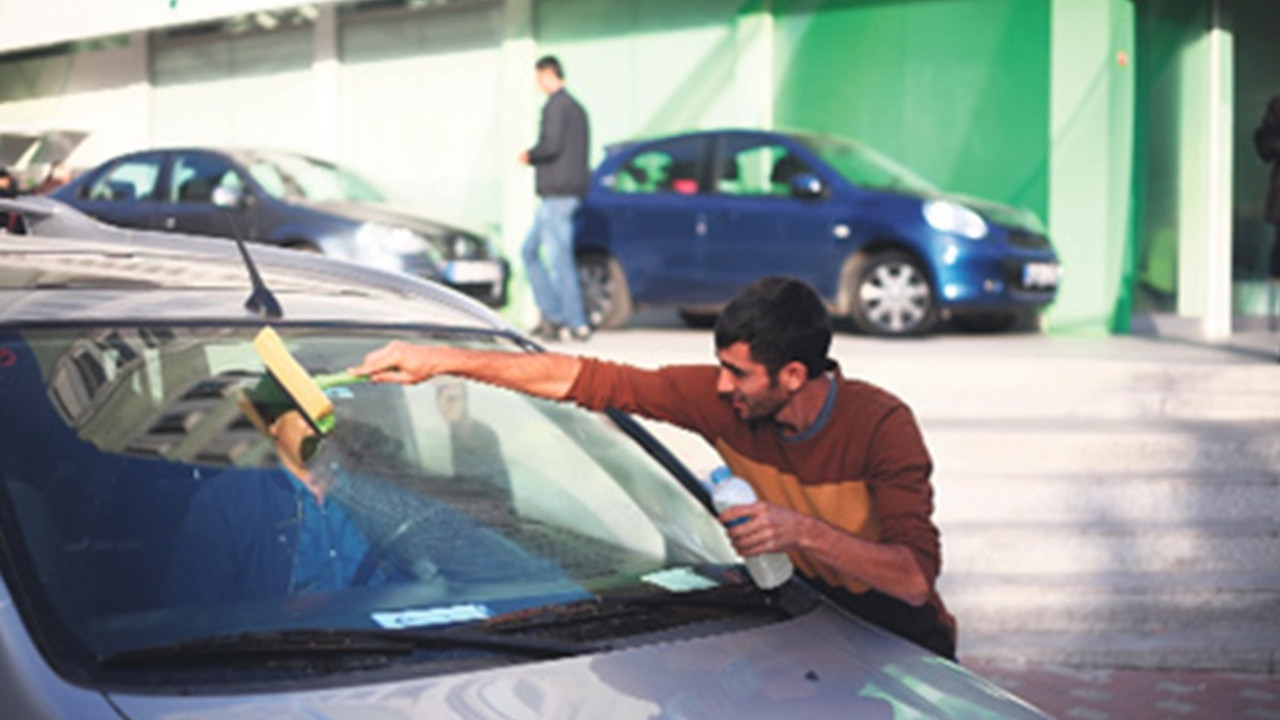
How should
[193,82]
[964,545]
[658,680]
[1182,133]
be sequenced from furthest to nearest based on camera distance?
[193,82], [1182,133], [964,545], [658,680]

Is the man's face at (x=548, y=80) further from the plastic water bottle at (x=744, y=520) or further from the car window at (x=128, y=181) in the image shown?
the plastic water bottle at (x=744, y=520)

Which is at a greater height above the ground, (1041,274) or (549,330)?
(1041,274)

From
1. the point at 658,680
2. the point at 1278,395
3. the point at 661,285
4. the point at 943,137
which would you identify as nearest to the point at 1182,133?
the point at 943,137

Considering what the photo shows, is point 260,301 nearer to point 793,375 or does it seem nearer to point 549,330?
point 793,375

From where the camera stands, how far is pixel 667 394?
364 centimetres

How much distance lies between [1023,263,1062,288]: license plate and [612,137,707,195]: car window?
2.66 m

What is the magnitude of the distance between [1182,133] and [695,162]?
442 cm

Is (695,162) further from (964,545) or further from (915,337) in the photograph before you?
(964,545)

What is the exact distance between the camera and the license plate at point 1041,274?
13.2m

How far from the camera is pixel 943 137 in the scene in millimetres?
15773

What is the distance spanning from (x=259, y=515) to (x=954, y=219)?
34.5 ft

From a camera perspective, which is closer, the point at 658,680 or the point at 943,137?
the point at 658,680

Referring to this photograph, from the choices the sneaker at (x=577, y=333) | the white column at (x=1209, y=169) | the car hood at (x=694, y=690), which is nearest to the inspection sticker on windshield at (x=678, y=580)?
the car hood at (x=694, y=690)

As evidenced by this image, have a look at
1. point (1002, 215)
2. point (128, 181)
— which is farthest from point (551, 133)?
point (128, 181)
